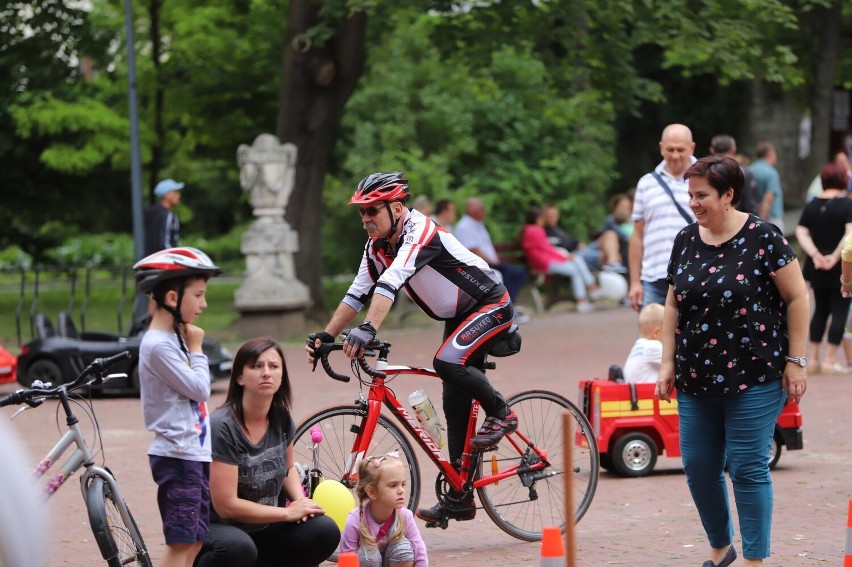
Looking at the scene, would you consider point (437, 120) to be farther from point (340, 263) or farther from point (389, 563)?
point (389, 563)

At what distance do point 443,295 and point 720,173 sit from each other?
152 centimetres

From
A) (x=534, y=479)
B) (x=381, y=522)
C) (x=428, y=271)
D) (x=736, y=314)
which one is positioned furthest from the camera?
(x=534, y=479)

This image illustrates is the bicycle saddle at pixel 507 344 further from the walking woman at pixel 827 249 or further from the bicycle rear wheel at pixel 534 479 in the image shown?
the walking woman at pixel 827 249

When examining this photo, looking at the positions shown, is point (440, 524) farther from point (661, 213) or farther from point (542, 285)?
point (542, 285)

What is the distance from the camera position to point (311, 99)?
65.0 feet

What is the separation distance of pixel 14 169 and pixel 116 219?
18347mm

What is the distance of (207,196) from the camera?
51031mm

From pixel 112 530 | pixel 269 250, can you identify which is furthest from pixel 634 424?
pixel 269 250

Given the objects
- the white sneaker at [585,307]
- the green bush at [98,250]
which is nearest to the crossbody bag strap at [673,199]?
the white sneaker at [585,307]

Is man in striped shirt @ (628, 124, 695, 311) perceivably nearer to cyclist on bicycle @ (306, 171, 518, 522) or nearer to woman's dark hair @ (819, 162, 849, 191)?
cyclist on bicycle @ (306, 171, 518, 522)

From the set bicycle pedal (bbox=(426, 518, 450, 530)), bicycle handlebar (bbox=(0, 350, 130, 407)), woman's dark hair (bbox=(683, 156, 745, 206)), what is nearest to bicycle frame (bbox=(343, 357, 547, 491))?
bicycle pedal (bbox=(426, 518, 450, 530))

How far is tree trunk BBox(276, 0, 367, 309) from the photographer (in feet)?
63.7

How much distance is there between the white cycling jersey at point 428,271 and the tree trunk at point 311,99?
12305 mm

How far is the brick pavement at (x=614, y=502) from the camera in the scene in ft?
23.1
